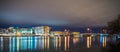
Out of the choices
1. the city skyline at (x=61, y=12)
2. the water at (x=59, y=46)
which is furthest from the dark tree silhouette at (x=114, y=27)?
the city skyline at (x=61, y=12)

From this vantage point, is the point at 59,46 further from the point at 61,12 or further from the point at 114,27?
the point at 114,27

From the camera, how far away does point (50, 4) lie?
19.9ft

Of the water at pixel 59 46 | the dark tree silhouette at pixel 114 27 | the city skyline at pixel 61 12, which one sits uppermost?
the city skyline at pixel 61 12

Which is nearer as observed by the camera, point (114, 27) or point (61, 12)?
point (114, 27)

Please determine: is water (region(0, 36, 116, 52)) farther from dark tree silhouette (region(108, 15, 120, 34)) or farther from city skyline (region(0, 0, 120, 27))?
city skyline (region(0, 0, 120, 27))

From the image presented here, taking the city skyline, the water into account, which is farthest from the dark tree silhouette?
the city skyline

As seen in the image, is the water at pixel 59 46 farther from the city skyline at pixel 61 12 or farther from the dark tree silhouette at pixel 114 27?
the city skyline at pixel 61 12

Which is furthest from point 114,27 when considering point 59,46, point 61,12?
point 59,46

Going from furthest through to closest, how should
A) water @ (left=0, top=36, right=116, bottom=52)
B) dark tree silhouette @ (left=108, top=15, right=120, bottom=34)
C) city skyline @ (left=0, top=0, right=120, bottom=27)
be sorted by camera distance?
water @ (left=0, top=36, right=116, bottom=52) → city skyline @ (left=0, top=0, right=120, bottom=27) → dark tree silhouette @ (left=108, top=15, right=120, bottom=34)

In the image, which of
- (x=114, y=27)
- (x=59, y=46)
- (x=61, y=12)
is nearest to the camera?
(x=114, y=27)

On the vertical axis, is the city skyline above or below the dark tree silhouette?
above

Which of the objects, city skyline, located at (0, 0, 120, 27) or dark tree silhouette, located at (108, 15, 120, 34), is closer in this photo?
dark tree silhouette, located at (108, 15, 120, 34)

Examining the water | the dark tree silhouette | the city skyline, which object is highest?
the city skyline

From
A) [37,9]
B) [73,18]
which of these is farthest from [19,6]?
[73,18]
